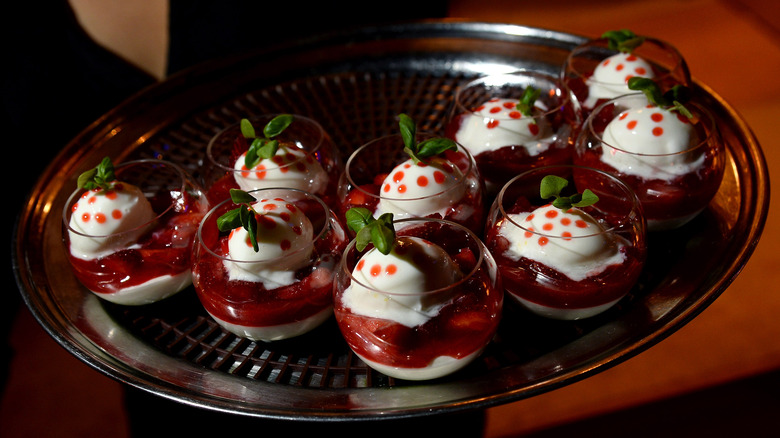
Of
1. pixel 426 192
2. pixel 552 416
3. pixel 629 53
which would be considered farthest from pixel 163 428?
pixel 629 53

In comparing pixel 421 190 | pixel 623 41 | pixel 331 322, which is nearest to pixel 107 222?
pixel 331 322

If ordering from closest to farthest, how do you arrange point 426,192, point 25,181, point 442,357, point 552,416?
point 442,357 < point 426,192 < point 552,416 < point 25,181

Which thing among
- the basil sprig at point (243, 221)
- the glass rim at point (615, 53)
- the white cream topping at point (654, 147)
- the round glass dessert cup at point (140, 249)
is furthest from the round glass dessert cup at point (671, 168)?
the round glass dessert cup at point (140, 249)

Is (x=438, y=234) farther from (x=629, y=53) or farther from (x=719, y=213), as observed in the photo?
(x=629, y=53)

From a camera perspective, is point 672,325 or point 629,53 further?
point 629,53

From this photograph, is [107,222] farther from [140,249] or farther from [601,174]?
[601,174]
